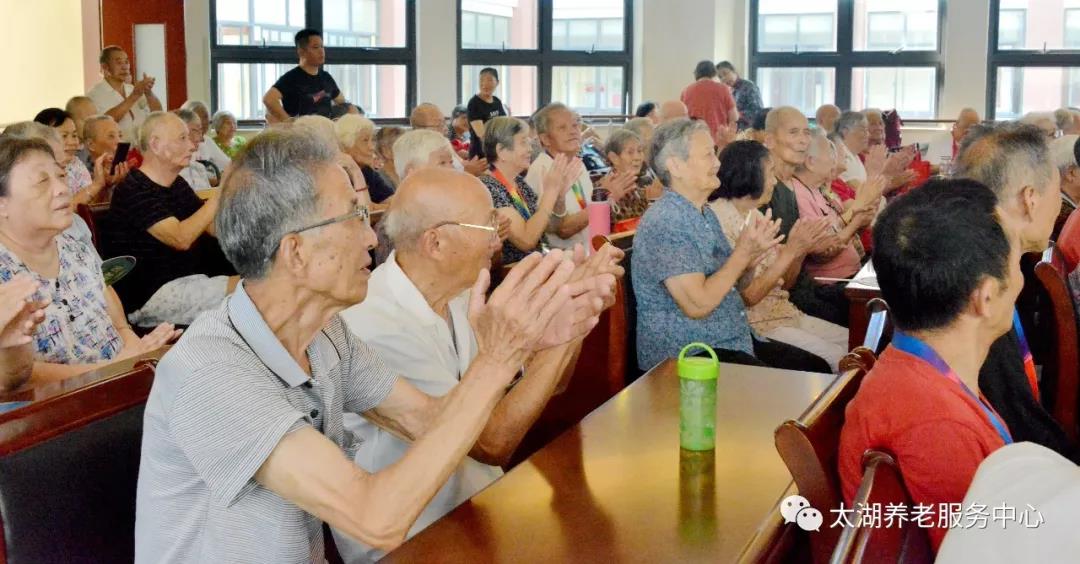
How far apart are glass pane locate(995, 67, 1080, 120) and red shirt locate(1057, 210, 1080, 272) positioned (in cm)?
790

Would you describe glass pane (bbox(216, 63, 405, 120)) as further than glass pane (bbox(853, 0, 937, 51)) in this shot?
No

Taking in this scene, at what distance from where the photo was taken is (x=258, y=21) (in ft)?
31.4

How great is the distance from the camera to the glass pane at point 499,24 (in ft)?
33.9

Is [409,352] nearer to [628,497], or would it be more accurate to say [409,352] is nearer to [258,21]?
[628,497]

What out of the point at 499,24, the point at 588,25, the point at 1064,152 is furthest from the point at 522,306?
the point at 588,25

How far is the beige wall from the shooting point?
24.8ft

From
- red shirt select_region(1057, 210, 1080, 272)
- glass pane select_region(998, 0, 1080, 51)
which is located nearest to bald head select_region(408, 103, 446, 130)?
red shirt select_region(1057, 210, 1080, 272)

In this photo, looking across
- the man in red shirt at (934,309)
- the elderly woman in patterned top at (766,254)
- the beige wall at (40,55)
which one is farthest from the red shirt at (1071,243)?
the beige wall at (40,55)

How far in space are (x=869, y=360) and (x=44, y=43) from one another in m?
7.71

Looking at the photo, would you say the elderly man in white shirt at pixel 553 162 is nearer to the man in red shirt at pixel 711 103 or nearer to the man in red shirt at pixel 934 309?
the man in red shirt at pixel 934 309

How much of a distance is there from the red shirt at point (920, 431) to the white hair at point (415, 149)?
10.5ft

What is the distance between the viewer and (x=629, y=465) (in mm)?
1750

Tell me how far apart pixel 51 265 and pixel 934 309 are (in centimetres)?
207

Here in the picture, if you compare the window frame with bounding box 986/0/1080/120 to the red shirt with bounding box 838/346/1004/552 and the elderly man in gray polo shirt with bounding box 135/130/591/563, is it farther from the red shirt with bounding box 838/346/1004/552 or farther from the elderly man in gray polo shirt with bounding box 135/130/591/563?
the elderly man in gray polo shirt with bounding box 135/130/591/563
